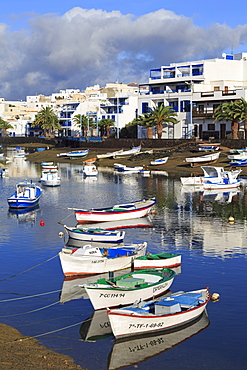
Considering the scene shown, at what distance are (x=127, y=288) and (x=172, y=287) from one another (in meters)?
4.61

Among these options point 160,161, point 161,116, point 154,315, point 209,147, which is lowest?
point 154,315

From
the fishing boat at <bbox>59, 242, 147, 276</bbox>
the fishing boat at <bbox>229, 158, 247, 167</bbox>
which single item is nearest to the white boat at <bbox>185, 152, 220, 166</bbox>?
the fishing boat at <bbox>229, 158, 247, 167</bbox>

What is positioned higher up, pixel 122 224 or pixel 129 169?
pixel 129 169

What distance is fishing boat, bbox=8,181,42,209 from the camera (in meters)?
55.6

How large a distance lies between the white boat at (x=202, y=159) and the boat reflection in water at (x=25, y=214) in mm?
41634

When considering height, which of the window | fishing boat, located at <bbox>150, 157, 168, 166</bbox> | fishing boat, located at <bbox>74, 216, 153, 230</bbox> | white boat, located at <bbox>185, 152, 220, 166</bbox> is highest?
the window

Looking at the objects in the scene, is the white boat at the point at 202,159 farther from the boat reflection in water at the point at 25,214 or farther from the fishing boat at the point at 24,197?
the boat reflection in water at the point at 25,214

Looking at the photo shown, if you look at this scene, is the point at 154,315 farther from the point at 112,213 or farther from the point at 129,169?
the point at 129,169

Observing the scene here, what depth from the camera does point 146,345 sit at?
22125 mm

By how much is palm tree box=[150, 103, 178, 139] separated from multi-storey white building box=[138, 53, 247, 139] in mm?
2969

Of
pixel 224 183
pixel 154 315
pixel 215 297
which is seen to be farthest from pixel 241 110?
pixel 154 315

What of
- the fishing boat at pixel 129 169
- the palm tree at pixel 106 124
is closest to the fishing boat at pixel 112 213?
the fishing boat at pixel 129 169

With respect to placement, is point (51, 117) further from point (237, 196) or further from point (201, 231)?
point (201, 231)

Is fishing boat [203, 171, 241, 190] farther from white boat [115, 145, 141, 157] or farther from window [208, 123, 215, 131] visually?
window [208, 123, 215, 131]
